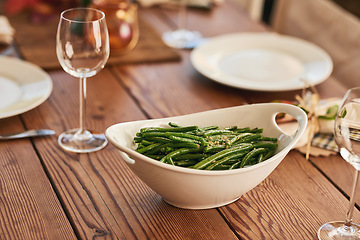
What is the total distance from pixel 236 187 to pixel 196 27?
1.22 m

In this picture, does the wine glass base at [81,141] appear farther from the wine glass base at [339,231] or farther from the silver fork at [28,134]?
the wine glass base at [339,231]

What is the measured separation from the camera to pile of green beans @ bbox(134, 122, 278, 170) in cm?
90

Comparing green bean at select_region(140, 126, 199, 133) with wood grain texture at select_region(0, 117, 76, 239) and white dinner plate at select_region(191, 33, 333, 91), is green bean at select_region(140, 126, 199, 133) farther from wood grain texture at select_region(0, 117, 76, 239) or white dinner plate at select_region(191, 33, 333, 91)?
white dinner plate at select_region(191, 33, 333, 91)

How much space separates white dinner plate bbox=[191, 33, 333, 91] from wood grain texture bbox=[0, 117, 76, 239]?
62 cm

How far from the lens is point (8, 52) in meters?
1.66

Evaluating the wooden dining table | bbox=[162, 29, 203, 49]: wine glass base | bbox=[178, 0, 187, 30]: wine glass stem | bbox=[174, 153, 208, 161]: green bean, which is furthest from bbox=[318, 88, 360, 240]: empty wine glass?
bbox=[178, 0, 187, 30]: wine glass stem

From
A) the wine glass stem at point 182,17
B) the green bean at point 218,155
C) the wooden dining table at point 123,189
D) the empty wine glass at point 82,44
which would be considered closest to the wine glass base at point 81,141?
the wooden dining table at point 123,189

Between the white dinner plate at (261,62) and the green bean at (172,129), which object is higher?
the green bean at (172,129)

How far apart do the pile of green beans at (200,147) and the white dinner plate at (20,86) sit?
17.9 inches

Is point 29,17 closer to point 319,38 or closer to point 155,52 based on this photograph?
point 155,52

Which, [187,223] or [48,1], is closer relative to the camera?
[187,223]

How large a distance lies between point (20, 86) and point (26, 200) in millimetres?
531

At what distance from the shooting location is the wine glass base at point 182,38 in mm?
1799

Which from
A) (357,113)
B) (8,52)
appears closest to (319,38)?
(8,52)
